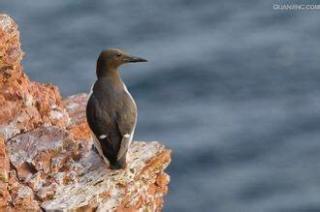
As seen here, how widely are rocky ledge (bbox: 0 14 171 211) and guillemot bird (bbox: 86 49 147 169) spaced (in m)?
0.34

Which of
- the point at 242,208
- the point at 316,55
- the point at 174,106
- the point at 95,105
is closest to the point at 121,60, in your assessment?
the point at 95,105

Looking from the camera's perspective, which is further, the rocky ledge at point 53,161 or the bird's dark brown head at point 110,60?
the bird's dark brown head at point 110,60

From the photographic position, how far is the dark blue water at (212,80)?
65.4 meters

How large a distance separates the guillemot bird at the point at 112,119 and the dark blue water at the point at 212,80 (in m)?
36.7

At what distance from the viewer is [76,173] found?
80.4 feet

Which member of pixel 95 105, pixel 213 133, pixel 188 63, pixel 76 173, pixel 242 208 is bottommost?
pixel 76 173

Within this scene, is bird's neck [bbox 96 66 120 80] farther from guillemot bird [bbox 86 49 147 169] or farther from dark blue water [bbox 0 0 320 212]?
dark blue water [bbox 0 0 320 212]

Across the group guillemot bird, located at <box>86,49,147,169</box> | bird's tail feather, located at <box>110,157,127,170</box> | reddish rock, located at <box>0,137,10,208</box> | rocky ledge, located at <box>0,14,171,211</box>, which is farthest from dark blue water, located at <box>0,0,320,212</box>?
reddish rock, located at <box>0,137,10,208</box>

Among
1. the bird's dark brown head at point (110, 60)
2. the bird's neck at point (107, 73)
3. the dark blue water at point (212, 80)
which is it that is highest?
the dark blue water at point (212, 80)

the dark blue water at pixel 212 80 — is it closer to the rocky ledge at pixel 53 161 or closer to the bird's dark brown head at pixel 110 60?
the bird's dark brown head at pixel 110 60

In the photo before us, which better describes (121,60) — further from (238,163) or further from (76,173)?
(238,163)

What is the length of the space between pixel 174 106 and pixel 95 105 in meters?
45.3

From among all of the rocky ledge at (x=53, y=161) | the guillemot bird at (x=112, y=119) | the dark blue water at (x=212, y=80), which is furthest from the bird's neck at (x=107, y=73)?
the dark blue water at (x=212, y=80)

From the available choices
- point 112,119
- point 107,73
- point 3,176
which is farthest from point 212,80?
point 3,176
